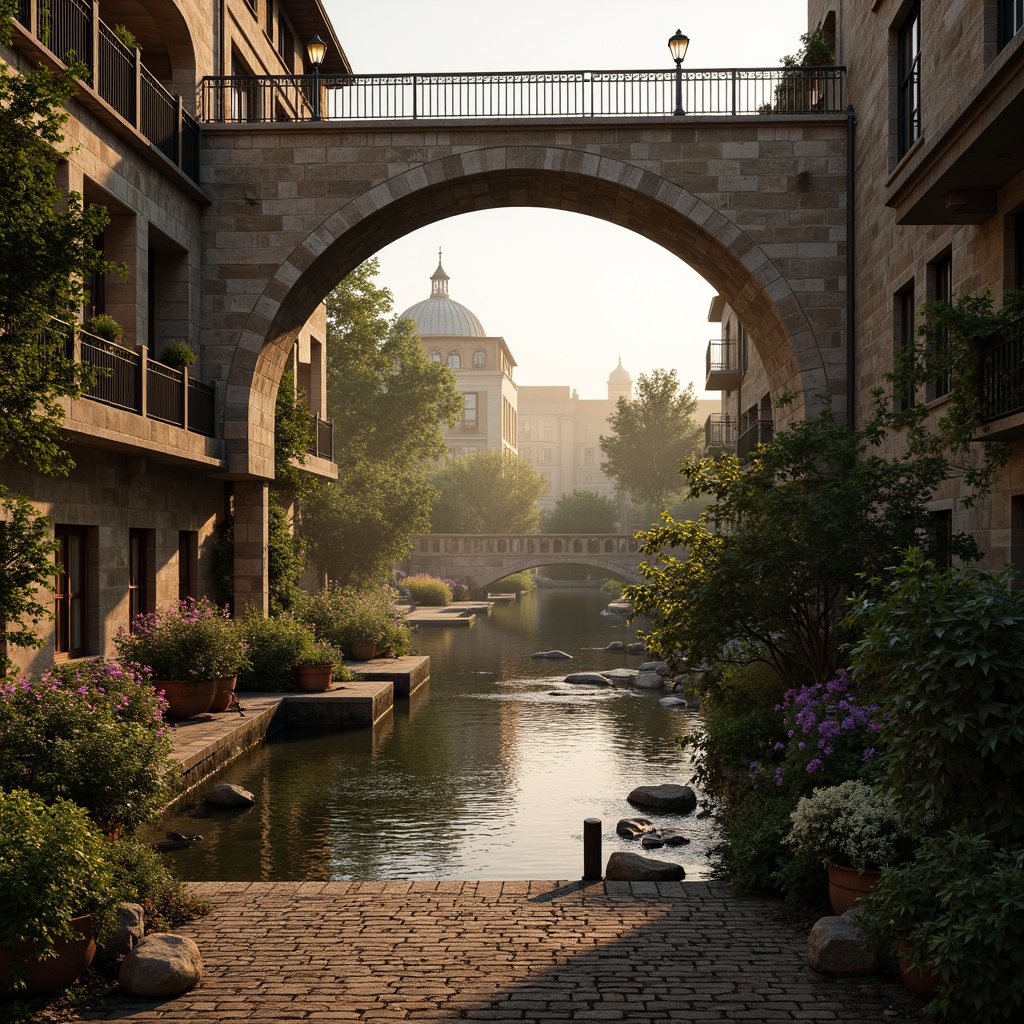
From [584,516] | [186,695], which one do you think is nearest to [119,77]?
[186,695]

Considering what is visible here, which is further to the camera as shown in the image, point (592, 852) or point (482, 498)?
point (482, 498)

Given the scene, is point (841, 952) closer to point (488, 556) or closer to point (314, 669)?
point (314, 669)

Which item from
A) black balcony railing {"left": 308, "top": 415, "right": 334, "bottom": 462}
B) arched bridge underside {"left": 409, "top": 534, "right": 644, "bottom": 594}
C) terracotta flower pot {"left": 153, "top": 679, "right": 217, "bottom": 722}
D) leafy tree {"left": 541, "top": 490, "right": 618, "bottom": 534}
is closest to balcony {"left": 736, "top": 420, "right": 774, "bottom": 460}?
black balcony railing {"left": 308, "top": 415, "right": 334, "bottom": 462}

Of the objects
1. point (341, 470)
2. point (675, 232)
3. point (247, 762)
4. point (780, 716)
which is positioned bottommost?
point (247, 762)

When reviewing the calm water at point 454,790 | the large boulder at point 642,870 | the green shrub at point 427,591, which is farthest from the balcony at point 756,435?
the green shrub at point 427,591

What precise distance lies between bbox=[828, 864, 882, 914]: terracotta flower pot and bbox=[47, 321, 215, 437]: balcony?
8.74m

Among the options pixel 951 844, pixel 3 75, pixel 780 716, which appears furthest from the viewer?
pixel 780 716

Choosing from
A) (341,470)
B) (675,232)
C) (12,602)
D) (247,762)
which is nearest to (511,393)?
(341,470)

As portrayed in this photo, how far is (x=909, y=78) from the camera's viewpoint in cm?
1658

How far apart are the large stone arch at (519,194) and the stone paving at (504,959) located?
1250cm

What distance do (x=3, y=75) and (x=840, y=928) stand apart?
7163 mm

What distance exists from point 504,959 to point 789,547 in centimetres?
601

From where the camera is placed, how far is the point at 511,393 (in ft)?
343

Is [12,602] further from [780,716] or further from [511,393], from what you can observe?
[511,393]
